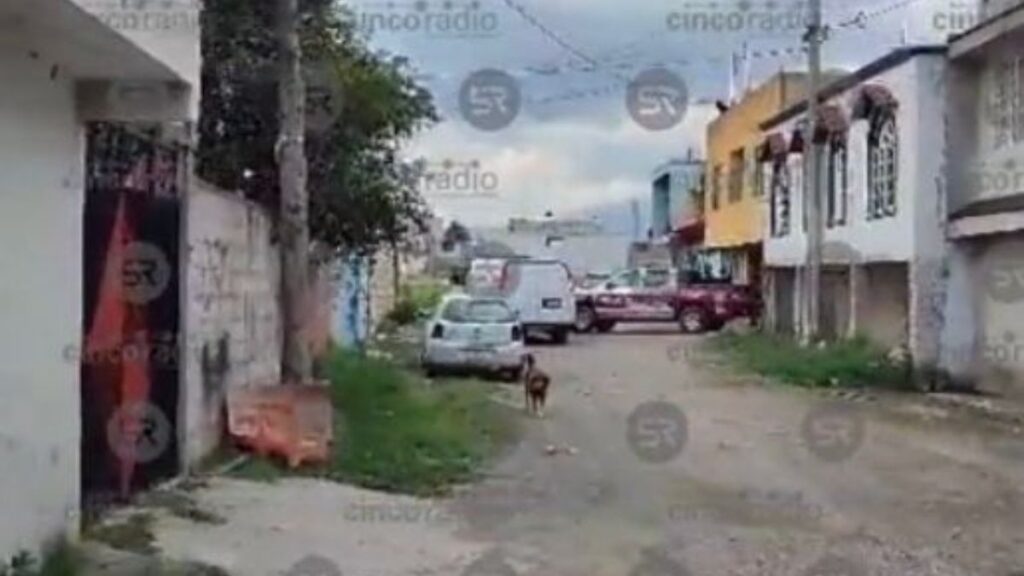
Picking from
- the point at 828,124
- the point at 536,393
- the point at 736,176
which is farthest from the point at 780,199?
the point at 536,393

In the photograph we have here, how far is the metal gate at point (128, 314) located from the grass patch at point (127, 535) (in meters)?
0.50

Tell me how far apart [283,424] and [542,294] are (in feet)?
81.1

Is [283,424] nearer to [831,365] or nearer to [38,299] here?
[38,299]

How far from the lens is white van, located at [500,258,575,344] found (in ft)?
129

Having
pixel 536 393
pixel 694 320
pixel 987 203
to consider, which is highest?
pixel 987 203

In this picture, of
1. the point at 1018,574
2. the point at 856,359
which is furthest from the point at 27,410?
the point at 856,359

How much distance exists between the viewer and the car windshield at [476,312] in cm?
2839

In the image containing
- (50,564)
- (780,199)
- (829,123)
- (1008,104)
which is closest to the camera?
(50,564)

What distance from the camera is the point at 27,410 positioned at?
9.14 meters

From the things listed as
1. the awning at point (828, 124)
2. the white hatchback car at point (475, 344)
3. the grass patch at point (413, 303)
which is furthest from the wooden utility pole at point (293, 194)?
the grass patch at point (413, 303)

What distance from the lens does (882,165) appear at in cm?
2964

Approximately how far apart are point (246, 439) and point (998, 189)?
14.6 m

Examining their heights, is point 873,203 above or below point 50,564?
above

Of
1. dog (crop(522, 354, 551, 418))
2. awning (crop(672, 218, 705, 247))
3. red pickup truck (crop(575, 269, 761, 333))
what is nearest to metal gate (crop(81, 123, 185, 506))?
dog (crop(522, 354, 551, 418))
